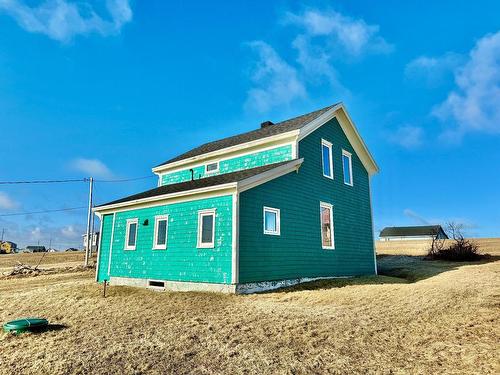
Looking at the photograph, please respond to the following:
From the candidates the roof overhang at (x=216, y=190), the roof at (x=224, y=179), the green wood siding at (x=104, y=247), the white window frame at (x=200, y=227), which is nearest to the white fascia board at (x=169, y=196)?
the roof overhang at (x=216, y=190)

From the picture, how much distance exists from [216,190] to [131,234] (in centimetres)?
587

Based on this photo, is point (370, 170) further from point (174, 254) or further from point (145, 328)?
point (145, 328)

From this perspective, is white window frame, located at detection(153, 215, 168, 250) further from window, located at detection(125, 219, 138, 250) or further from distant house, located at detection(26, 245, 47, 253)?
distant house, located at detection(26, 245, 47, 253)

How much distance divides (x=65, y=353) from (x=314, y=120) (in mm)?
13301

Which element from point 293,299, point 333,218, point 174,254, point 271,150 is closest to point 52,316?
point 174,254

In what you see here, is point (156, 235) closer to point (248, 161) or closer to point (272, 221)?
point (272, 221)

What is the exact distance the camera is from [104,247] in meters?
17.2

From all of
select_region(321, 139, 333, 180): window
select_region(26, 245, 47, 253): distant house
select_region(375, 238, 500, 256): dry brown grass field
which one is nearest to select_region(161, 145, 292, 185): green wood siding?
select_region(321, 139, 333, 180): window

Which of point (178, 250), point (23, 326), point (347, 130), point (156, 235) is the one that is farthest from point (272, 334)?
point (347, 130)

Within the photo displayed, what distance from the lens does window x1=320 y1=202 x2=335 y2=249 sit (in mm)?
16203

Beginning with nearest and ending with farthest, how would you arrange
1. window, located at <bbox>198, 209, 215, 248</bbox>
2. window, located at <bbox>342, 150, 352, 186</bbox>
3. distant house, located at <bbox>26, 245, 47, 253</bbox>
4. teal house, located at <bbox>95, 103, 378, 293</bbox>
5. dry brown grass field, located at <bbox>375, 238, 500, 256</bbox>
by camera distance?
teal house, located at <bbox>95, 103, 378, 293</bbox> < window, located at <bbox>198, 209, 215, 248</bbox> < window, located at <bbox>342, 150, 352, 186</bbox> < dry brown grass field, located at <bbox>375, 238, 500, 256</bbox> < distant house, located at <bbox>26, 245, 47, 253</bbox>

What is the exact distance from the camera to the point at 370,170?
2119 centimetres

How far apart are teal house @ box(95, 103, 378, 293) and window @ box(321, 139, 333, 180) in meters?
0.09

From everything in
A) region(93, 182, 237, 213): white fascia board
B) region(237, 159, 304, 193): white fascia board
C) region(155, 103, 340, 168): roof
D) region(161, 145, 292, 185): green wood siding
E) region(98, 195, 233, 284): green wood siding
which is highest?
region(155, 103, 340, 168): roof
